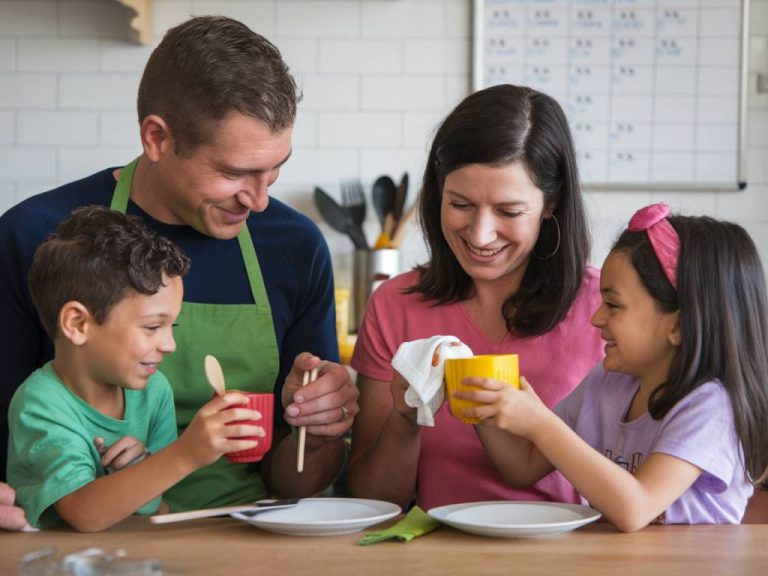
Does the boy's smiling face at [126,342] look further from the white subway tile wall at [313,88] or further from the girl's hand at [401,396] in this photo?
the white subway tile wall at [313,88]

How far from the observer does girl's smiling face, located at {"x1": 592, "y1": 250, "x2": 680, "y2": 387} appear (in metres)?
1.83

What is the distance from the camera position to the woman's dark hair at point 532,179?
Result: 1.99 metres

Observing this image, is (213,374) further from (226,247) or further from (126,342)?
(226,247)

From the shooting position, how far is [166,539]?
1522 millimetres

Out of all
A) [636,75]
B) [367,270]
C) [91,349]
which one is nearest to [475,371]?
[91,349]

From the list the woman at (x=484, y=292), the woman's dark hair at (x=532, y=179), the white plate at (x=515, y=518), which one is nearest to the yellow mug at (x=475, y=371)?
the white plate at (x=515, y=518)

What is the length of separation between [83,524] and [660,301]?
99cm

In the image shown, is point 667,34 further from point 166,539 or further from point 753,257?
point 166,539

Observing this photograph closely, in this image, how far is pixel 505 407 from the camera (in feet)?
5.27

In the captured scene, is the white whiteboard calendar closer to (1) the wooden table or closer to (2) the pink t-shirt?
(2) the pink t-shirt

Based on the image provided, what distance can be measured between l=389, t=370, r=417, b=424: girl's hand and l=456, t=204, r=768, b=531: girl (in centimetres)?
13

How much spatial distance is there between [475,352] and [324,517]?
1.93 feet

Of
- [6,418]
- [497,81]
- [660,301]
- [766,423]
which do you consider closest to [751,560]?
[766,423]

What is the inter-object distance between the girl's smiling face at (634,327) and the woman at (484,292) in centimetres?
22
